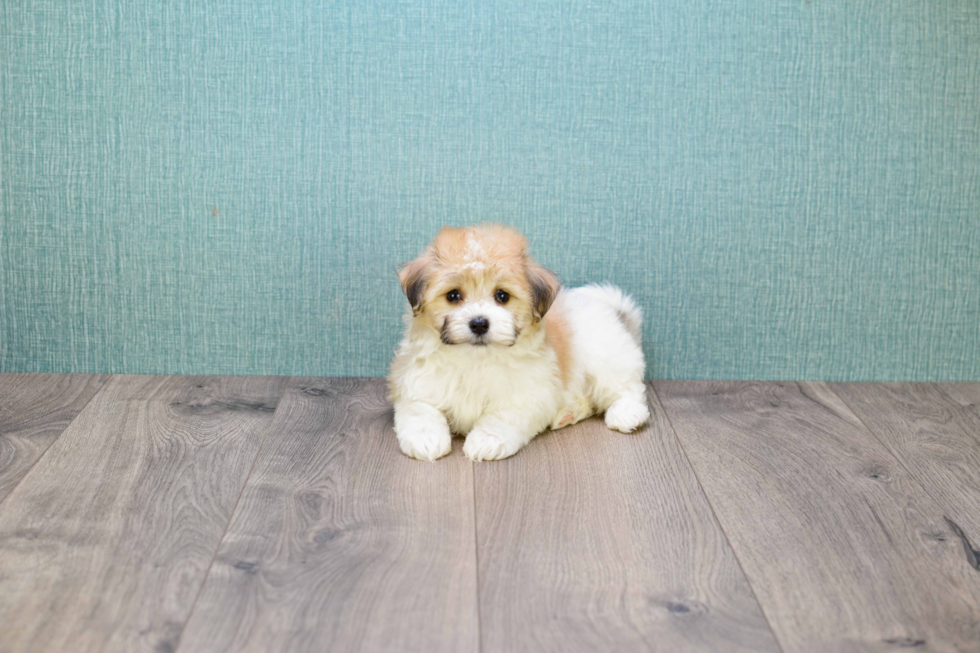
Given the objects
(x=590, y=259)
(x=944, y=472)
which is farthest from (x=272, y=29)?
→ (x=944, y=472)

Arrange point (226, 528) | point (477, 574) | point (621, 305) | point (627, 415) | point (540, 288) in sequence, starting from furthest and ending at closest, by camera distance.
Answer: point (621, 305), point (627, 415), point (540, 288), point (226, 528), point (477, 574)

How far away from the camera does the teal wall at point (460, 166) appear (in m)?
2.19

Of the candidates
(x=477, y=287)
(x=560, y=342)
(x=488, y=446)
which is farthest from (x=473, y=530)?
(x=560, y=342)

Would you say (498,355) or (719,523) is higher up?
(498,355)

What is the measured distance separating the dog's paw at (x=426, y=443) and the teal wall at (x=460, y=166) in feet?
1.77

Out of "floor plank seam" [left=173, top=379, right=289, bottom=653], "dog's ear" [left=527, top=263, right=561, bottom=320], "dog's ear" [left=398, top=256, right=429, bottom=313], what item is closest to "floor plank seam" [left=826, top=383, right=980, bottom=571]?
"dog's ear" [left=527, top=263, right=561, bottom=320]

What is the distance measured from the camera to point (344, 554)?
4.72 feet

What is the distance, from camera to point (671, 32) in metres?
2.21

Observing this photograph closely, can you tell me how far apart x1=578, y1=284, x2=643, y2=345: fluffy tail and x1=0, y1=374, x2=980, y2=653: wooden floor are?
21cm

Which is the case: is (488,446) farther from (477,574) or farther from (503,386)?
(477,574)

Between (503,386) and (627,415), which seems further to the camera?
(627,415)

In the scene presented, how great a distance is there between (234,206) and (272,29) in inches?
17.6

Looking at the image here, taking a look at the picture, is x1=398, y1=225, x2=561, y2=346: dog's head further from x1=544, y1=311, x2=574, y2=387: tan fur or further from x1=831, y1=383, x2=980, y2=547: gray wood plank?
x1=831, y1=383, x2=980, y2=547: gray wood plank

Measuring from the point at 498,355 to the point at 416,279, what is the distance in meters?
0.25
